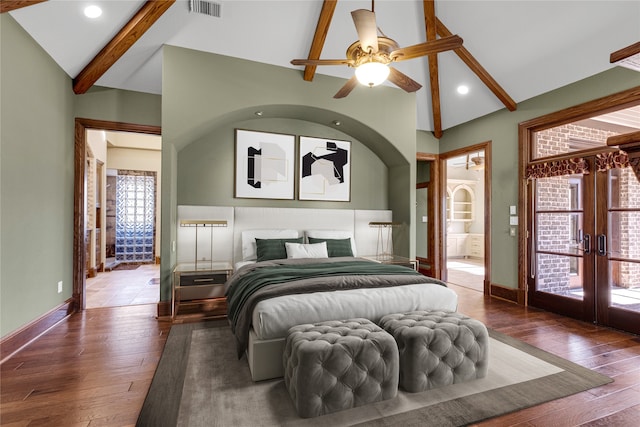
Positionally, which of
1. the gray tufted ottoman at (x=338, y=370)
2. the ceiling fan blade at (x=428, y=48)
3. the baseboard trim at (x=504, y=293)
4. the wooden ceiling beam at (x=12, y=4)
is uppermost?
the wooden ceiling beam at (x=12, y=4)

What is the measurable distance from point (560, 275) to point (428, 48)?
3.54 m

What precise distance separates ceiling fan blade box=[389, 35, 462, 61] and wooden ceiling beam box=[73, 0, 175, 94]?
230cm

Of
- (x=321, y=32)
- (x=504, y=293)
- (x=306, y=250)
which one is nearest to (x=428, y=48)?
(x=321, y=32)

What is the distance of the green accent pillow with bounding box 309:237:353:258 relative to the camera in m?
4.59

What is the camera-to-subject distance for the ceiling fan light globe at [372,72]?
2684 mm

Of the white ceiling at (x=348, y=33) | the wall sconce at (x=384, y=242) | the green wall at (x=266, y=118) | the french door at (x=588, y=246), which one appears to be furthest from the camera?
the wall sconce at (x=384, y=242)

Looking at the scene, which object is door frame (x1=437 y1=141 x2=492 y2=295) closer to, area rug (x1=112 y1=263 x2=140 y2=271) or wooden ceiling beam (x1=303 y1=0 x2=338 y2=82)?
wooden ceiling beam (x1=303 y1=0 x2=338 y2=82)

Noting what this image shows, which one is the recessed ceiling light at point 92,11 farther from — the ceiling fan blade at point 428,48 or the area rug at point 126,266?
the area rug at point 126,266

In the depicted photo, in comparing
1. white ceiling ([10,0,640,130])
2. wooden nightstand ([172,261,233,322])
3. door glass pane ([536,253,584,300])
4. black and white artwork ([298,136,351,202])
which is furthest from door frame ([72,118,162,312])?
door glass pane ([536,253,584,300])

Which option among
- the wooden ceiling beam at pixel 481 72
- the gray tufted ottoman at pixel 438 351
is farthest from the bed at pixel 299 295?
the wooden ceiling beam at pixel 481 72

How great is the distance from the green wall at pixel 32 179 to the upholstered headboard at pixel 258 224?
1316mm

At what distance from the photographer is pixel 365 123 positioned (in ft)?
16.1

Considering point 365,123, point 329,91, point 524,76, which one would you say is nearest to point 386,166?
point 365,123

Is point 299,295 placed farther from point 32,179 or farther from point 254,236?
point 32,179
